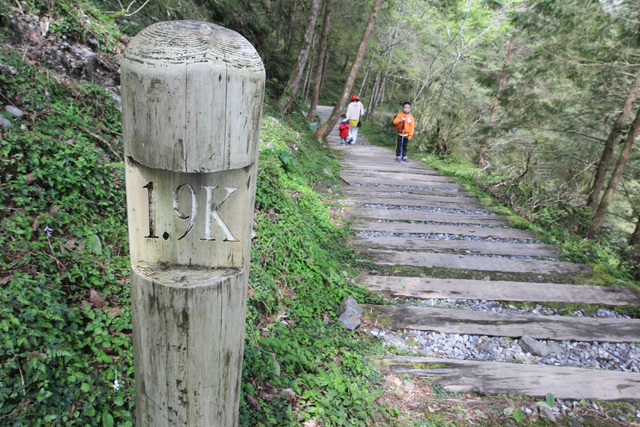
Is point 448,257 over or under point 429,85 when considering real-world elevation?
under

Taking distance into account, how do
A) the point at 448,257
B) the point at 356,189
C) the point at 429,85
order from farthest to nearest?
the point at 429,85 < the point at 356,189 < the point at 448,257

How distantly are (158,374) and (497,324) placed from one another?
380 cm

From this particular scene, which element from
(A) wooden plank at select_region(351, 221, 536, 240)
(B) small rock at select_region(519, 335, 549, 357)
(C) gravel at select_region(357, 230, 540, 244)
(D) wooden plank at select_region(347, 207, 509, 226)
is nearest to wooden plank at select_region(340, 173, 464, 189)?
(D) wooden plank at select_region(347, 207, 509, 226)

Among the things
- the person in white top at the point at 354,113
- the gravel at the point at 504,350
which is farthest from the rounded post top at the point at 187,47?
the person in white top at the point at 354,113

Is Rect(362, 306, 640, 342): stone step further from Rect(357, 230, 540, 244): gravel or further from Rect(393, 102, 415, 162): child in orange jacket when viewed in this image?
Rect(393, 102, 415, 162): child in orange jacket

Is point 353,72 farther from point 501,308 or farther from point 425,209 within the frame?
point 501,308

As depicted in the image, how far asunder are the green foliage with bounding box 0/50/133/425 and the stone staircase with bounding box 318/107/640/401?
2185 millimetres

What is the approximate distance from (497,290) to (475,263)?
Answer: 640 millimetres

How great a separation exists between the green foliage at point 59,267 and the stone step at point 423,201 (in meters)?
4.64

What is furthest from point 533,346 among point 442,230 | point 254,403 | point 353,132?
point 353,132

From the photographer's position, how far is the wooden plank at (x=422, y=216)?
6535 millimetres

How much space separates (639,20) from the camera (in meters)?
7.35

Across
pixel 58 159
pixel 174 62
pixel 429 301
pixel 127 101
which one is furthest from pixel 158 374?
pixel 429 301

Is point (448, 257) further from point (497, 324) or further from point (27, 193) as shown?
point (27, 193)
